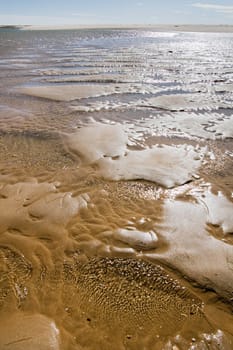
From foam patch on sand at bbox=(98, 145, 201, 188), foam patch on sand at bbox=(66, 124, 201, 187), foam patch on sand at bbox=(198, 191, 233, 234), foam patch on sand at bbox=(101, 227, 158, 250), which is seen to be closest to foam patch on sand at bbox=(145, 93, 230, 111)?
foam patch on sand at bbox=(66, 124, 201, 187)

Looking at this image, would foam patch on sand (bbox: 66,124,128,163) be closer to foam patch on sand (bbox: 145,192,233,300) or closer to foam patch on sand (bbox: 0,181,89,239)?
foam patch on sand (bbox: 0,181,89,239)

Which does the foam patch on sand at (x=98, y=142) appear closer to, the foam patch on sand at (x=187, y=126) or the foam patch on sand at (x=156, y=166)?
the foam patch on sand at (x=156, y=166)

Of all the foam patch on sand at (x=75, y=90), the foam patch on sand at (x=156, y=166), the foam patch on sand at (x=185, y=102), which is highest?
the foam patch on sand at (x=75, y=90)

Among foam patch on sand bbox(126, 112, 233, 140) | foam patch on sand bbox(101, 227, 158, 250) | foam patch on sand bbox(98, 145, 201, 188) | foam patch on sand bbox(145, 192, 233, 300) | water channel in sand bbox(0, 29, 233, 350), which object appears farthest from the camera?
foam patch on sand bbox(126, 112, 233, 140)

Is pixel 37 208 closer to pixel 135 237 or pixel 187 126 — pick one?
pixel 135 237

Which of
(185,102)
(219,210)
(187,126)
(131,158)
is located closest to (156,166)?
(131,158)

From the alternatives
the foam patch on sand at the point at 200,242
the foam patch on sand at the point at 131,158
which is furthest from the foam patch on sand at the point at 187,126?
the foam patch on sand at the point at 200,242
